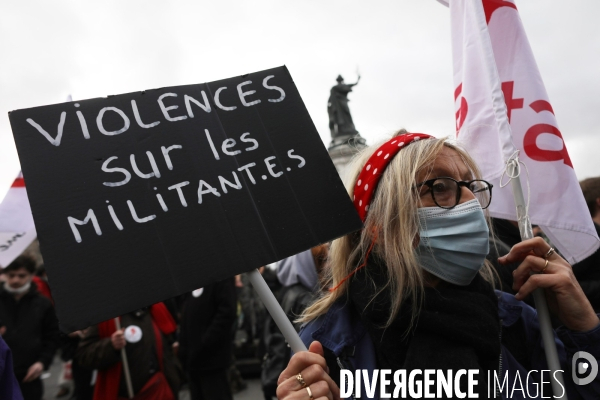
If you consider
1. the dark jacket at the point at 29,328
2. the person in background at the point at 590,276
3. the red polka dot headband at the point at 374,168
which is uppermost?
the dark jacket at the point at 29,328

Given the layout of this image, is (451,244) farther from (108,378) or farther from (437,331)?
(108,378)

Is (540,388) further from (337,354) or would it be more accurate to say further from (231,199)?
(231,199)

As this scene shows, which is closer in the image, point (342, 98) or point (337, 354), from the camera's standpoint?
point (337, 354)

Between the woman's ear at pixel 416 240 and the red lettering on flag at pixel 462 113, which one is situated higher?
the red lettering on flag at pixel 462 113

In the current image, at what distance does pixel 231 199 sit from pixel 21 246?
272 centimetres

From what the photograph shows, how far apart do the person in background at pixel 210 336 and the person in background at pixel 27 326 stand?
1.18 meters

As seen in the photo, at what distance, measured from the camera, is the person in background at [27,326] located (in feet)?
13.6

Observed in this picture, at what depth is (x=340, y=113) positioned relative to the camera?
20375 millimetres

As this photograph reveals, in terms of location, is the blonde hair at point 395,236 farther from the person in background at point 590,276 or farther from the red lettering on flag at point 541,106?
the person in background at point 590,276

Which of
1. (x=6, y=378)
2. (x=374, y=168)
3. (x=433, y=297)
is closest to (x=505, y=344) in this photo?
(x=433, y=297)

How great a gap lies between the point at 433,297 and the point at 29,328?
394 centimetres

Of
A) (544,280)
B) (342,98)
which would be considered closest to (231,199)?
(544,280)

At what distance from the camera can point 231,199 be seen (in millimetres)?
1386

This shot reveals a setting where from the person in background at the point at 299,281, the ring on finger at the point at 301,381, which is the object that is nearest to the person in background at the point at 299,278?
the person in background at the point at 299,281
